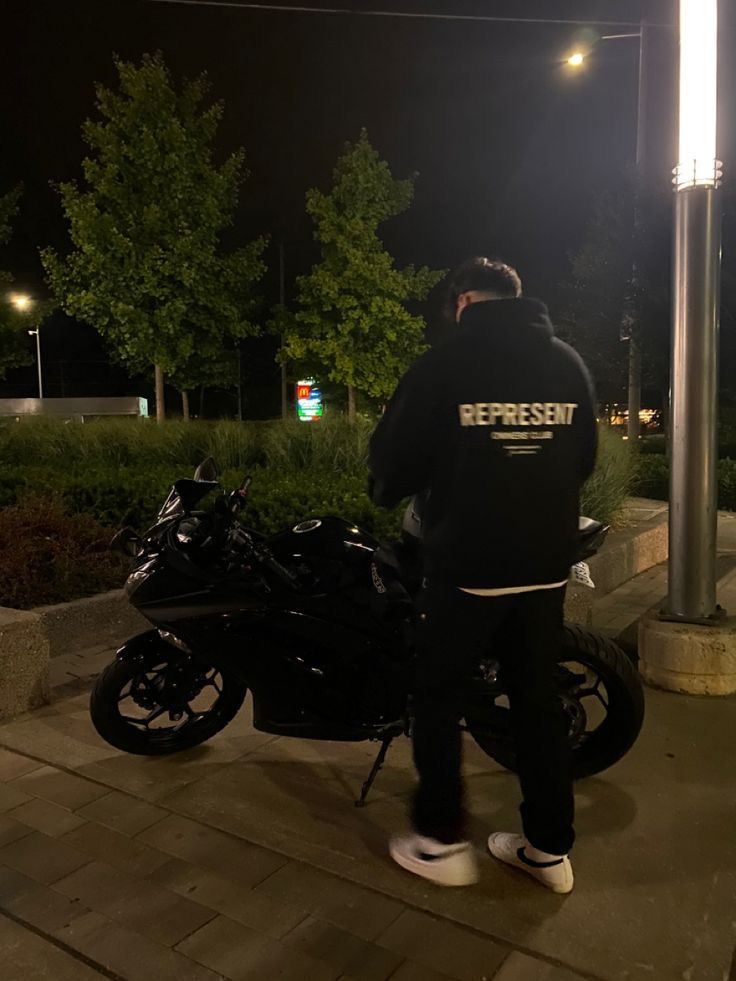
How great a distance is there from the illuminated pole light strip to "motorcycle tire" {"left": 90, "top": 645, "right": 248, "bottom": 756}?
3191mm

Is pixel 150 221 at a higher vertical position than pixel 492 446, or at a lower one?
higher

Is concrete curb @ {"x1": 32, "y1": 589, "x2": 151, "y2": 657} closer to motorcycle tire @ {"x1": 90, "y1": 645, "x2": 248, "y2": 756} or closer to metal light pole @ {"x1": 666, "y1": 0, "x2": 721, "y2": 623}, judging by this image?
motorcycle tire @ {"x1": 90, "y1": 645, "x2": 248, "y2": 756}

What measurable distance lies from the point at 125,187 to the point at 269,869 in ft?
60.5

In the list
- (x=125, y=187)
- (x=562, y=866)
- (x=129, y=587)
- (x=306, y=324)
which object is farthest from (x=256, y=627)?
(x=306, y=324)

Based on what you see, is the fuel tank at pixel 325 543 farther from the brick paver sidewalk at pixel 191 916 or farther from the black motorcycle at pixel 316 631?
the brick paver sidewalk at pixel 191 916

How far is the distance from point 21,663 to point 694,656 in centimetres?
332

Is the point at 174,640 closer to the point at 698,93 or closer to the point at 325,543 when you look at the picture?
the point at 325,543

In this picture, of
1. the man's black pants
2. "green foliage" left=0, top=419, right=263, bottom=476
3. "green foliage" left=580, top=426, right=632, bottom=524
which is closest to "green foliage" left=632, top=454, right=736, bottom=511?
"green foliage" left=580, top=426, right=632, bottom=524

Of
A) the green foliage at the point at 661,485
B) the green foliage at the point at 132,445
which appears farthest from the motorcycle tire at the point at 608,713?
the green foliage at the point at 661,485

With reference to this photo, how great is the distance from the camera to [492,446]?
2336 millimetres

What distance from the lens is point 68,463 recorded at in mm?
9977

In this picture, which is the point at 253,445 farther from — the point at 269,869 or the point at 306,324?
the point at 306,324

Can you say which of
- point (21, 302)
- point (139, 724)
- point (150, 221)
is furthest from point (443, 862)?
point (21, 302)

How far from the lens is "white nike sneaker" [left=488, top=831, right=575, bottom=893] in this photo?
2.62 meters
